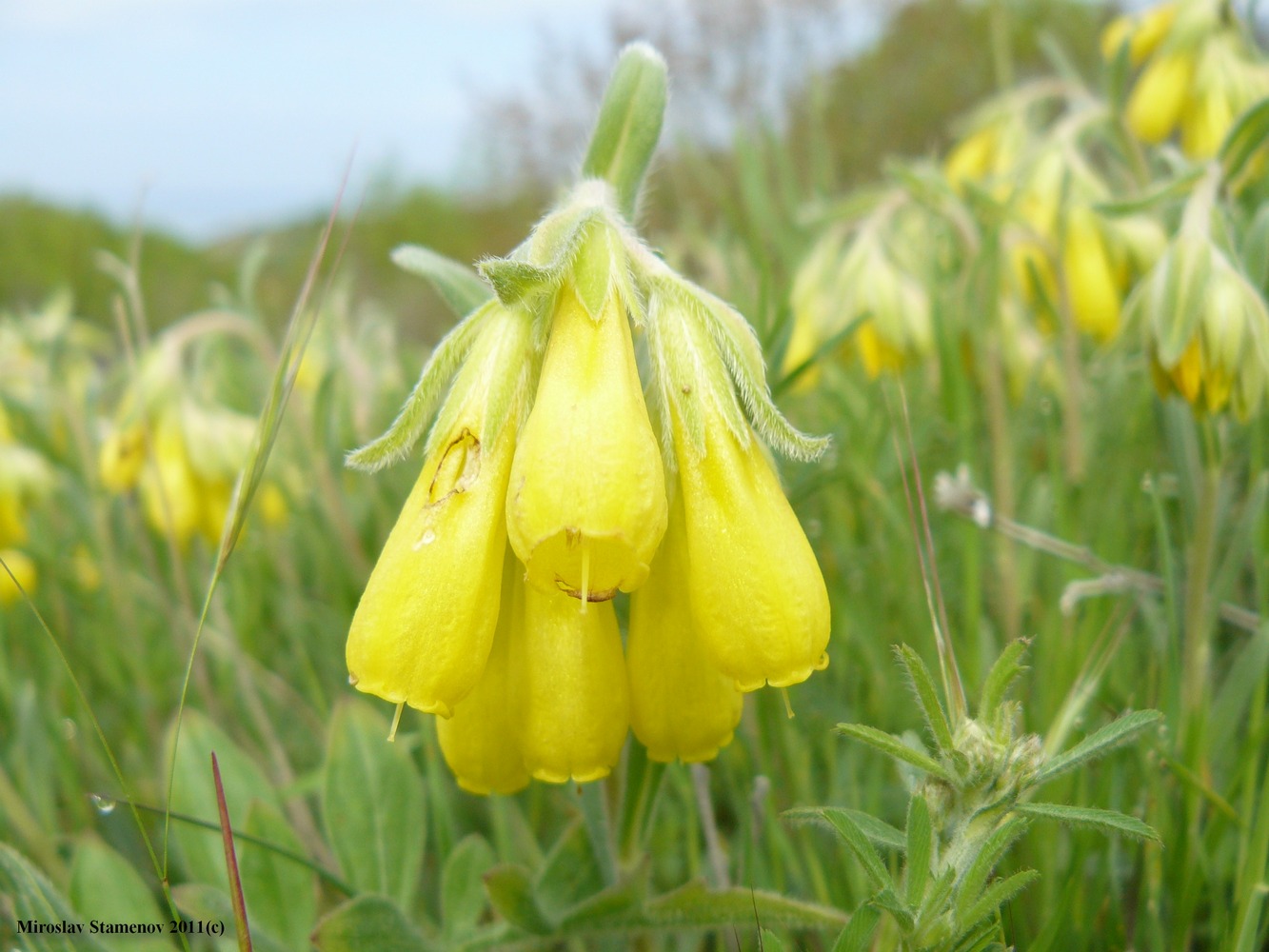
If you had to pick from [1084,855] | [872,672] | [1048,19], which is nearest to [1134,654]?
[872,672]

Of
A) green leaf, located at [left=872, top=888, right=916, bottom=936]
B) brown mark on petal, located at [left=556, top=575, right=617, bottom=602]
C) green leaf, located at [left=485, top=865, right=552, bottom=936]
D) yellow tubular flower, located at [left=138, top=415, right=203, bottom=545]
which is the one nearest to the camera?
green leaf, located at [left=872, top=888, right=916, bottom=936]

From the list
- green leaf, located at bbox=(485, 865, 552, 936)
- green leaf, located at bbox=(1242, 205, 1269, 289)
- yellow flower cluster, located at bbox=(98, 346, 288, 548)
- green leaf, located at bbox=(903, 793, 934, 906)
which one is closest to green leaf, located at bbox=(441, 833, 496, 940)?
green leaf, located at bbox=(485, 865, 552, 936)

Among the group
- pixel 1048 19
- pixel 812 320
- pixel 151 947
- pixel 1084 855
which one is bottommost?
pixel 151 947

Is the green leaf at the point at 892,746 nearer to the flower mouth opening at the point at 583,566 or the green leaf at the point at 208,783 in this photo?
the flower mouth opening at the point at 583,566

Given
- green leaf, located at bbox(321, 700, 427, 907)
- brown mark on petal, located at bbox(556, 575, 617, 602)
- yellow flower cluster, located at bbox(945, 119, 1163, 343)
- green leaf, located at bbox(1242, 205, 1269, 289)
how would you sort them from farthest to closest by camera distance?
1. yellow flower cluster, located at bbox(945, 119, 1163, 343)
2. green leaf, located at bbox(1242, 205, 1269, 289)
3. green leaf, located at bbox(321, 700, 427, 907)
4. brown mark on petal, located at bbox(556, 575, 617, 602)

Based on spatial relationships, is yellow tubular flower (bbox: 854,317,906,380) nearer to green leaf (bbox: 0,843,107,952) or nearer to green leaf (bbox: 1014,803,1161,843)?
green leaf (bbox: 1014,803,1161,843)

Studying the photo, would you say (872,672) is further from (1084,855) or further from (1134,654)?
(1084,855)
